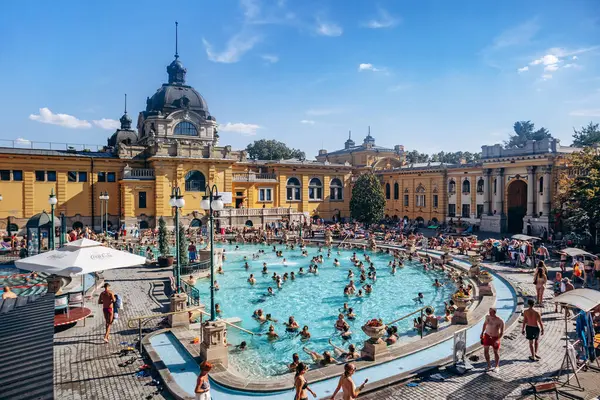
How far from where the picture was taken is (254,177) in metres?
47.4

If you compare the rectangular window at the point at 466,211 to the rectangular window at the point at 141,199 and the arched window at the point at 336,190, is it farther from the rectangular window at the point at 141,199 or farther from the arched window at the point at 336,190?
the rectangular window at the point at 141,199

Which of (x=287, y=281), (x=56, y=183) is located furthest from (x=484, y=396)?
(x=56, y=183)

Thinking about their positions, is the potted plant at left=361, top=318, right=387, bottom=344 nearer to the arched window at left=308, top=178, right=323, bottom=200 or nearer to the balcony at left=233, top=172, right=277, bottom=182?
the balcony at left=233, top=172, right=277, bottom=182

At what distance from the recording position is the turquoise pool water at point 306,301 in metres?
13.4

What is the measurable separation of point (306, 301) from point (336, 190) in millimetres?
35600

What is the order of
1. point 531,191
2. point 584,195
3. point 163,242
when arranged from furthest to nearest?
point 531,191 → point 584,195 → point 163,242

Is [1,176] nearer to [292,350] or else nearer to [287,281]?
[287,281]

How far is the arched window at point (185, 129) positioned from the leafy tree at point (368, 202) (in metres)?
20.4

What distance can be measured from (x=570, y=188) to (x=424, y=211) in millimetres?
21384

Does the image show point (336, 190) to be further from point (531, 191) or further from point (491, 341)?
point (491, 341)

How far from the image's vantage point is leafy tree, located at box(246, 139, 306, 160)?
81.6 meters

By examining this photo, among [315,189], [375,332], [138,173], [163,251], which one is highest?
[138,173]

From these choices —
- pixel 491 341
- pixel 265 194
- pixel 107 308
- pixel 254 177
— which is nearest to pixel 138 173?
pixel 254 177

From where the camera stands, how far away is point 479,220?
43250mm
